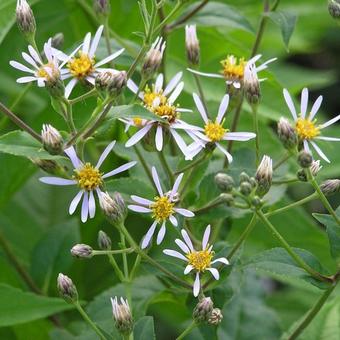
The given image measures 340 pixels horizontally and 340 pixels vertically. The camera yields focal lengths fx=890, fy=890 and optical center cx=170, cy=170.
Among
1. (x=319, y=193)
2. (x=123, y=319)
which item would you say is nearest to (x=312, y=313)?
(x=319, y=193)

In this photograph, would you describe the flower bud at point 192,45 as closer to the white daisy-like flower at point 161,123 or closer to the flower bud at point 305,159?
the white daisy-like flower at point 161,123

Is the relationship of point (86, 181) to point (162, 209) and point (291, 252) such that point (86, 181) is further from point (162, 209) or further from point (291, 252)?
point (291, 252)

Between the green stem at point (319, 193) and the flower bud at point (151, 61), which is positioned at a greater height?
the flower bud at point (151, 61)

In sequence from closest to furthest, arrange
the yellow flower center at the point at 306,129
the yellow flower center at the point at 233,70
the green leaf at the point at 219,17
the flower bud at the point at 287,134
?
the flower bud at the point at 287,134 → the yellow flower center at the point at 306,129 → the yellow flower center at the point at 233,70 → the green leaf at the point at 219,17

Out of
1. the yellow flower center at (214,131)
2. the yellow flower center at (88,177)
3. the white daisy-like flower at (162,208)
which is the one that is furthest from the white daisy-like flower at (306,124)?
the yellow flower center at (88,177)

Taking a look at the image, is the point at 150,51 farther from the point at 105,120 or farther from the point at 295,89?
the point at 295,89

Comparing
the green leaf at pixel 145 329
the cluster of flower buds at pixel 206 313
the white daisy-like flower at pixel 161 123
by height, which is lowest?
the green leaf at pixel 145 329

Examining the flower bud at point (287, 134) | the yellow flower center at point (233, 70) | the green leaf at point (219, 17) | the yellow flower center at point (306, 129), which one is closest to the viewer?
the flower bud at point (287, 134)
